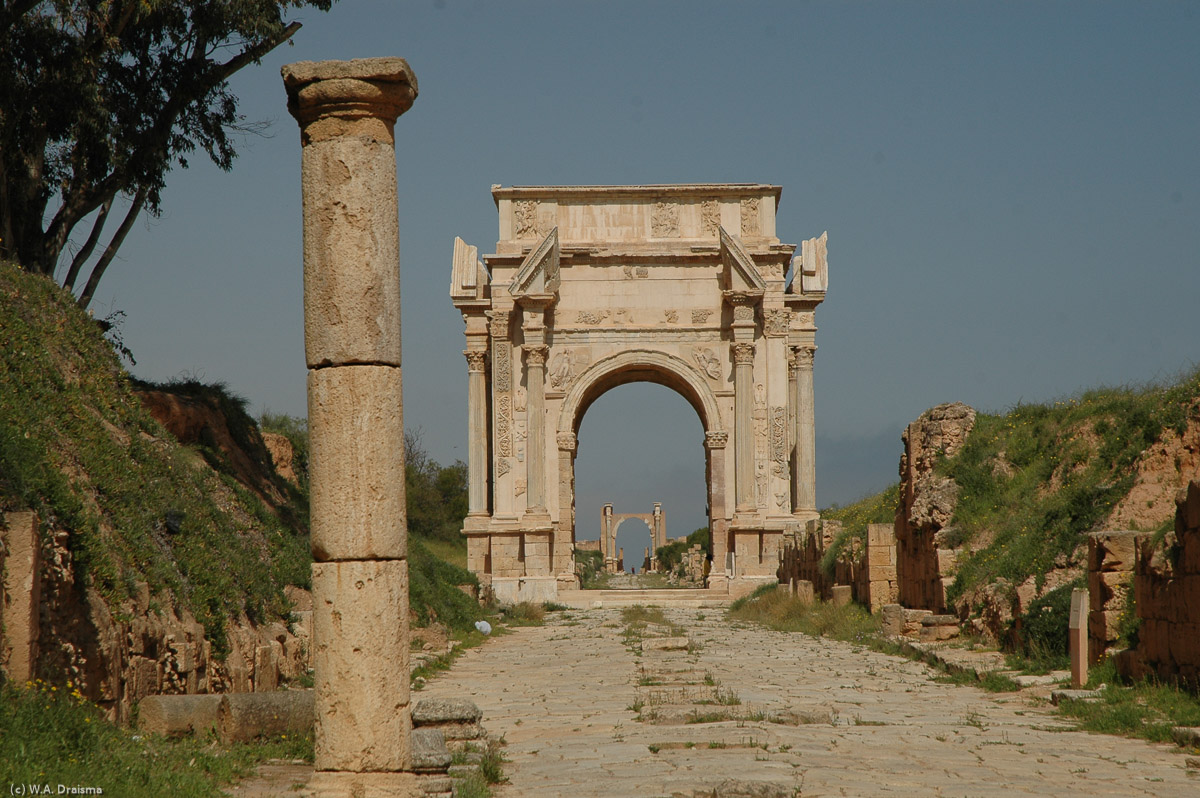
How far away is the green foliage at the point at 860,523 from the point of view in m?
21.3

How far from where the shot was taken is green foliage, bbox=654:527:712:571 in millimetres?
55531

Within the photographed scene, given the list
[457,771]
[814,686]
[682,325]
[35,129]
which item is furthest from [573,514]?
[457,771]

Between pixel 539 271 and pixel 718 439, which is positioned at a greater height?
pixel 539 271

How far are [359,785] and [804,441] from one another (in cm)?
2659

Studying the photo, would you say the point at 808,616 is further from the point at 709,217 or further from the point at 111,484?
the point at 111,484

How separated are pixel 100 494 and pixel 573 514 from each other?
65.6 ft

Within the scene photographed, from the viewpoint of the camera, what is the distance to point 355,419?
629cm

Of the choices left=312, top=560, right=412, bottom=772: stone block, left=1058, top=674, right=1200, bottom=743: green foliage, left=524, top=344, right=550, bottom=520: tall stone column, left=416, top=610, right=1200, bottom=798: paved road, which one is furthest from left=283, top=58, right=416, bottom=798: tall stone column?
left=524, top=344, right=550, bottom=520: tall stone column

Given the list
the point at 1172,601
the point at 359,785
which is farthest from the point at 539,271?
the point at 359,785

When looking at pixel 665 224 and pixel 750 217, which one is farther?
pixel 750 217

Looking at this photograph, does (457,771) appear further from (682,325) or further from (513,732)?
(682,325)

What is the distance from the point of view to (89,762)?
601 centimetres

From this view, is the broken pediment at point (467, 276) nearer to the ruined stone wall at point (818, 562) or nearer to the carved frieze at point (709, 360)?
the carved frieze at point (709, 360)

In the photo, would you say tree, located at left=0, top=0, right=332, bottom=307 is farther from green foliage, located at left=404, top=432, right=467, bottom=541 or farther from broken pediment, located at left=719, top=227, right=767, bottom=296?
green foliage, located at left=404, top=432, right=467, bottom=541
